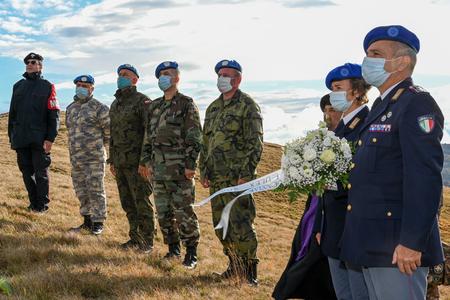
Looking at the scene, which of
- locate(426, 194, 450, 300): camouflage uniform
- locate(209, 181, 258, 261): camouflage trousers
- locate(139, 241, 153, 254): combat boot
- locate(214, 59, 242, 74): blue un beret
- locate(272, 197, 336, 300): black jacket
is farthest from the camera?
locate(139, 241, 153, 254): combat boot

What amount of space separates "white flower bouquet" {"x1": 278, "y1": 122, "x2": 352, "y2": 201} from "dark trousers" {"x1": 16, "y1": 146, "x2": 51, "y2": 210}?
672 centimetres

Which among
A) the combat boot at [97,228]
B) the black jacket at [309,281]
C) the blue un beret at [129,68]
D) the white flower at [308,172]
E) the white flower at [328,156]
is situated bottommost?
the combat boot at [97,228]

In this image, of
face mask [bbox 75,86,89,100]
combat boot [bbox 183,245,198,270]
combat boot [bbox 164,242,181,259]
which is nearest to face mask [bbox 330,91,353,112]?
combat boot [bbox 183,245,198,270]

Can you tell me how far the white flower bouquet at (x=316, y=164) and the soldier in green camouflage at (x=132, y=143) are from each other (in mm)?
4393

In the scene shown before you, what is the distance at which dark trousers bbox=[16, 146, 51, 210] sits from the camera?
9.43 meters

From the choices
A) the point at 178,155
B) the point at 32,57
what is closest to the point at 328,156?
the point at 178,155

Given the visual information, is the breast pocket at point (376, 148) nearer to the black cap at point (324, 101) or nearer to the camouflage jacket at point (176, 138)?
the black cap at point (324, 101)

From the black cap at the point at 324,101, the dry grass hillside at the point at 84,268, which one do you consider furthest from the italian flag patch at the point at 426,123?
the dry grass hillside at the point at 84,268

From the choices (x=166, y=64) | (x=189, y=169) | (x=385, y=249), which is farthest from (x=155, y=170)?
(x=385, y=249)

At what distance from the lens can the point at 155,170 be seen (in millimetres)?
7281

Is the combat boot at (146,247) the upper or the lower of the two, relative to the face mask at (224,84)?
lower

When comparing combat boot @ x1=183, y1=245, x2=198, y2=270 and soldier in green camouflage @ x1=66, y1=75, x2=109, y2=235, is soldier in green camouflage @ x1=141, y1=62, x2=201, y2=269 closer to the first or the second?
combat boot @ x1=183, y1=245, x2=198, y2=270

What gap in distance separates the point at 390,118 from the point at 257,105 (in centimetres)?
348

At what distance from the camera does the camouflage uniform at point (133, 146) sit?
7969 millimetres
